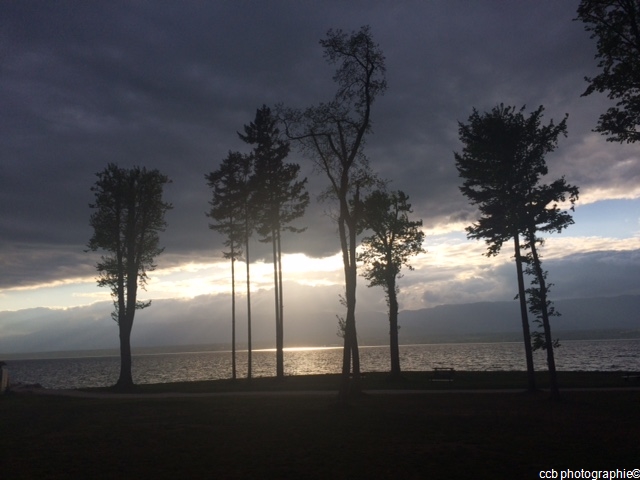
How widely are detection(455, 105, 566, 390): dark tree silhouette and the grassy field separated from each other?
944 centimetres

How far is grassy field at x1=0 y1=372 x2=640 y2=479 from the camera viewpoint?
12.5m

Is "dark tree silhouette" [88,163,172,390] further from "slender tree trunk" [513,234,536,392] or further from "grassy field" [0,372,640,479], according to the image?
"slender tree trunk" [513,234,536,392]

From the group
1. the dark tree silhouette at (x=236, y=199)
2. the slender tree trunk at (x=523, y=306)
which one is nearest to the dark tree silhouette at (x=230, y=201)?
the dark tree silhouette at (x=236, y=199)

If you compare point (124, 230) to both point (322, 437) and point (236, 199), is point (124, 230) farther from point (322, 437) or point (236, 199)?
point (322, 437)

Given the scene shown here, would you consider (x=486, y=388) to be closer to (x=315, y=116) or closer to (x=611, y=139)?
(x=611, y=139)

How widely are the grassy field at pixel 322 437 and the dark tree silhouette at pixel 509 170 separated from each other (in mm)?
9442

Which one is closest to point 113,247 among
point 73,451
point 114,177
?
point 114,177

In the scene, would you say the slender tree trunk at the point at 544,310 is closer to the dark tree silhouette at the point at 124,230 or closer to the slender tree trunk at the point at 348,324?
the slender tree trunk at the point at 348,324

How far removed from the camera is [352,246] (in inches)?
989

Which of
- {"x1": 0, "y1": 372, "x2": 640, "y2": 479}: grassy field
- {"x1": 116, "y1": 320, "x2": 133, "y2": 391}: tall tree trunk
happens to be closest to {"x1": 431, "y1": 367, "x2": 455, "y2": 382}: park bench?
{"x1": 0, "y1": 372, "x2": 640, "y2": 479}: grassy field

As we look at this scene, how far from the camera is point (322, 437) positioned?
16.2m

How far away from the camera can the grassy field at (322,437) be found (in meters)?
12.5

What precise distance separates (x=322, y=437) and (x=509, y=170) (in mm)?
20209

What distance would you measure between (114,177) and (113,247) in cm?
607
